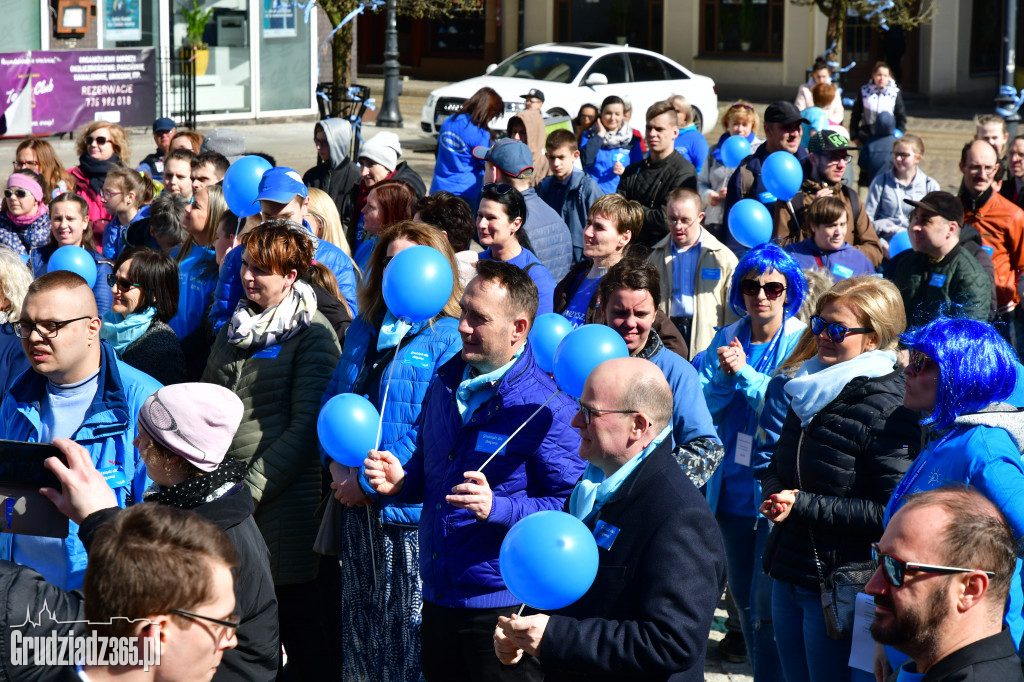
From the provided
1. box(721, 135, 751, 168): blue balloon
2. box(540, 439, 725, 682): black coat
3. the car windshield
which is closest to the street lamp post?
the car windshield

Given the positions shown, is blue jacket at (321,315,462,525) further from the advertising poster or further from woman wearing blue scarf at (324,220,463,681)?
the advertising poster

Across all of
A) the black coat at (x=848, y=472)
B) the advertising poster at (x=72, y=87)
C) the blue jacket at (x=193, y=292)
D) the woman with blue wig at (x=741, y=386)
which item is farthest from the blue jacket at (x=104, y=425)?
the advertising poster at (x=72, y=87)

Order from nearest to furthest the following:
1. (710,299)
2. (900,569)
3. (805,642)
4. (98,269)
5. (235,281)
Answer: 1. (900,569)
2. (805,642)
3. (235,281)
4. (710,299)
5. (98,269)

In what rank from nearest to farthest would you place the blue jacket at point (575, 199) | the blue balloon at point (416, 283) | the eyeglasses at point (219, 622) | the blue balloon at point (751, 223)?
the eyeglasses at point (219, 622) < the blue balloon at point (416, 283) < the blue balloon at point (751, 223) < the blue jacket at point (575, 199)

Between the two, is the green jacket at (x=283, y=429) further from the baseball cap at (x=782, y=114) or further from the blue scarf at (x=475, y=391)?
the baseball cap at (x=782, y=114)

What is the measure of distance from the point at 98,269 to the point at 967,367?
16.8ft

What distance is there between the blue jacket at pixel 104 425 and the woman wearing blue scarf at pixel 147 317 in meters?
1.03

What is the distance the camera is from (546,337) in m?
4.50

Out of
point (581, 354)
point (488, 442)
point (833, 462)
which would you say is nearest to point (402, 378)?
point (488, 442)

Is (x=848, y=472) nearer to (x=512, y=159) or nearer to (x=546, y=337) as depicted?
(x=546, y=337)

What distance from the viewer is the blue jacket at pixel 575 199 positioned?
8.55 metres

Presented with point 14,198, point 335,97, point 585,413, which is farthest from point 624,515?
point 335,97

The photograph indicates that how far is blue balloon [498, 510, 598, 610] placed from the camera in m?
2.89

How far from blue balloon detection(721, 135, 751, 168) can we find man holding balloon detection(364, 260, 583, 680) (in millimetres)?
6077
